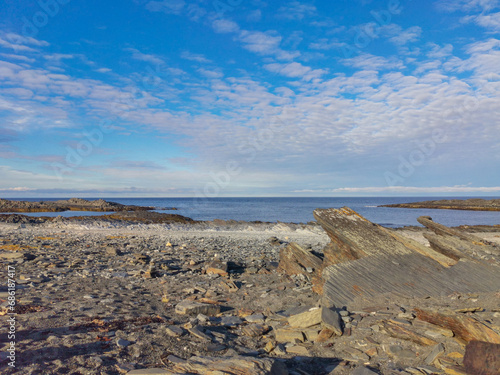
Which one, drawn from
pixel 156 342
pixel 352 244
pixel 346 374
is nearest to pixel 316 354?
pixel 346 374

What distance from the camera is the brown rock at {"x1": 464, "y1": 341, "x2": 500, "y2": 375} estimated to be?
2.67 meters

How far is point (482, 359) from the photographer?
9.07ft

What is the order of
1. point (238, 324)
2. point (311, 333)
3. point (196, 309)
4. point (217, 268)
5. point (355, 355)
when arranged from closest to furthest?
1. point (355, 355)
2. point (311, 333)
3. point (238, 324)
4. point (196, 309)
5. point (217, 268)

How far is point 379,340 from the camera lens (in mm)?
3781

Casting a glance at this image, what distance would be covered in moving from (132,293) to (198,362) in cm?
394

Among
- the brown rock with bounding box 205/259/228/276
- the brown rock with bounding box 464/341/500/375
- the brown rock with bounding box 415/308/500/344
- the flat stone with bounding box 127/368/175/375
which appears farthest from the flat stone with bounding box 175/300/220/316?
the brown rock with bounding box 464/341/500/375

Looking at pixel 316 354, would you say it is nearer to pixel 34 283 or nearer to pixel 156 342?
pixel 156 342

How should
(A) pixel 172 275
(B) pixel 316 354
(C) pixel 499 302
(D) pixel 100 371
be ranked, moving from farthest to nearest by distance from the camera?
(A) pixel 172 275, (C) pixel 499 302, (B) pixel 316 354, (D) pixel 100 371

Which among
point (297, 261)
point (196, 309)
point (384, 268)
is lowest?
point (196, 309)

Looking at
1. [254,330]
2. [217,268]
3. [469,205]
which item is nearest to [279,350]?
[254,330]

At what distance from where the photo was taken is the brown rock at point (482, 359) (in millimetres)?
2668

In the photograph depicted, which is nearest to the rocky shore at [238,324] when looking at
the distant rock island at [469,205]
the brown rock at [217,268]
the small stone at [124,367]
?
the small stone at [124,367]

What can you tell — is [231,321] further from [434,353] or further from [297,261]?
[297,261]

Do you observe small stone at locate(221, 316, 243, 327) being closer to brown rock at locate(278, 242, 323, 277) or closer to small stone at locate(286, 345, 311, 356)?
small stone at locate(286, 345, 311, 356)
